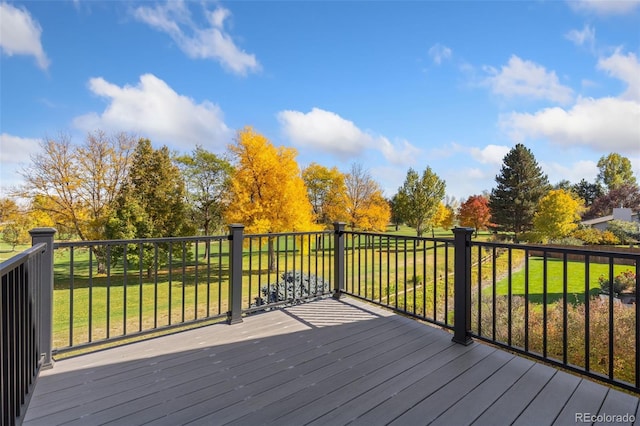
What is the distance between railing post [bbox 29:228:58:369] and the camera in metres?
2.09

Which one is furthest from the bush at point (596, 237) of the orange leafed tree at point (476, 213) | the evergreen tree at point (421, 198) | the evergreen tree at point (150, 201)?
the evergreen tree at point (150, 201)

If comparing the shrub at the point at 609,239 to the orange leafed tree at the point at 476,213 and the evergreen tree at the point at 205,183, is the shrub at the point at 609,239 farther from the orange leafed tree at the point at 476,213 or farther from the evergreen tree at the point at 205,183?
the evergreen tree at the point at 205,183

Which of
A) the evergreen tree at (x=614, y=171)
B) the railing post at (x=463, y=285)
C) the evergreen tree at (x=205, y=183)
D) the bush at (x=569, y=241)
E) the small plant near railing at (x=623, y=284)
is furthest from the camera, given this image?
the evergreen tree at (x=614, y=171)

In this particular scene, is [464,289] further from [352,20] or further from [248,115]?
[248,115]

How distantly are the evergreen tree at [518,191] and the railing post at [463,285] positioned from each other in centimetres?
2656

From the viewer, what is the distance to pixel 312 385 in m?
1.89

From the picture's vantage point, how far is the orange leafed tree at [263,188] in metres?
11.6

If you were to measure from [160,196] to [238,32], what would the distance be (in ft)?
26.7

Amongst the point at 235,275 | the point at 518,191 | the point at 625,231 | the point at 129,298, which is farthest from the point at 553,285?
the point at 129,298

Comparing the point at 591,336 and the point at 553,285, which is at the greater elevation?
the point at 591,336

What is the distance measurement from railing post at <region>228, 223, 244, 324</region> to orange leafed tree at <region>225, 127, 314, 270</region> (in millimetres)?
8511

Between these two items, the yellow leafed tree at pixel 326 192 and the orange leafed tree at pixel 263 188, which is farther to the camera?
the yellow leafed tree at pixel 326 192

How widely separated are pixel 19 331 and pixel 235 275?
1663 millimetres

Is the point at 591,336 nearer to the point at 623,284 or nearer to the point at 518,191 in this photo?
the point at 623,284
